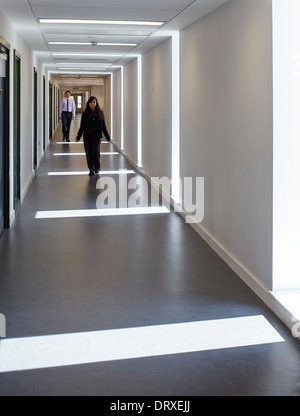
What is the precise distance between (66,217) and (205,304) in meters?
4.25

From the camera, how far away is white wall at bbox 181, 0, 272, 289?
5.23 m

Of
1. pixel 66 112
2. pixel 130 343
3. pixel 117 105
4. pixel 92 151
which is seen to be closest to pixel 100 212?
pixel 92 151

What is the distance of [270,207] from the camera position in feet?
16.8

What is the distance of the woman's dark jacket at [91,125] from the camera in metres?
14.1

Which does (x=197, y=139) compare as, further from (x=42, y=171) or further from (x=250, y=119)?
(x=42, y=171)

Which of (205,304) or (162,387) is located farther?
(205,304)

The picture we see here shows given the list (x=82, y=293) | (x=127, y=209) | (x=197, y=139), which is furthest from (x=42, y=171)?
(x=82, y=293)

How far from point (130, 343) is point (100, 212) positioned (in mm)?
5301

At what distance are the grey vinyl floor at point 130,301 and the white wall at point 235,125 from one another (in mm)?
384

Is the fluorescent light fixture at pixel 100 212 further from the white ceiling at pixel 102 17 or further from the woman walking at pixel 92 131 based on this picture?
the woman walking at pixel 92 131

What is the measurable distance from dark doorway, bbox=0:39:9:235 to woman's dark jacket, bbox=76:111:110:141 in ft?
19.8

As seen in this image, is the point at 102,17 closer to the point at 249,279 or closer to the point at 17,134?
the point at 17,134

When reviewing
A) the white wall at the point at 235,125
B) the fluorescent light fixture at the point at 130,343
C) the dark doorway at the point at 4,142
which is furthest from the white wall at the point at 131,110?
the fluorescent light fixture at the point at 130,343

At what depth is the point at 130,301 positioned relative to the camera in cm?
519
